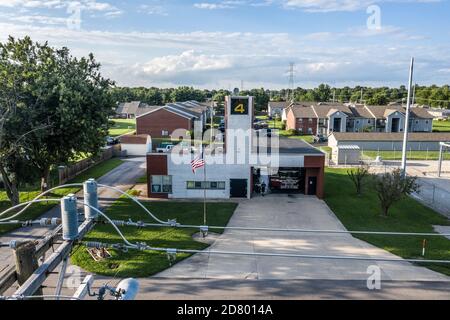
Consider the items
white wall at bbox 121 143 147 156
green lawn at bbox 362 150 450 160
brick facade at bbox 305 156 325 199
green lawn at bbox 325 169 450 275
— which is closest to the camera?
green lawn at bbox 325 169 450 275

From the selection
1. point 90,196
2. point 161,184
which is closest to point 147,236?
point 161,184

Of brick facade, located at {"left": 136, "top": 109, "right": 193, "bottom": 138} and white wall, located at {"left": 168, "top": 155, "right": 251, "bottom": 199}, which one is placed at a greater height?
brick facade, located at {"left": 136, "top": 109, "right": 193, "bottom": 138}

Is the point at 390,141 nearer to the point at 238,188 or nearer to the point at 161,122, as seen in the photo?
the point at 238,188

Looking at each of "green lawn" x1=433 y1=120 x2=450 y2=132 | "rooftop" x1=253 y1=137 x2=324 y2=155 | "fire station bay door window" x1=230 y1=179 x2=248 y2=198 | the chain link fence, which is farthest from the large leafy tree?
"green lawn" x1=433 y1=120 x2=450 y2=132

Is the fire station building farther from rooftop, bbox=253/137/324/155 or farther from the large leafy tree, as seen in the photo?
the large leafy tree

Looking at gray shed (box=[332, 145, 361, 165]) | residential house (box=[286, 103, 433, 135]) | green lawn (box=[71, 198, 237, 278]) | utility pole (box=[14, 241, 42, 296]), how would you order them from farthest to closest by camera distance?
residential house (box=[286, 103, 433, 135])
gray shed (box=[332, 145, 361, 165])
green lawn (box=[71, 198, 237, 278])
utility pole (box=[14, 241, 42, 296])

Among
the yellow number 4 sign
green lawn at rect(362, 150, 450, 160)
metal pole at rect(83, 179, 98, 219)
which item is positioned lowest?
green lawn at rect(362, 150, 450, 160)

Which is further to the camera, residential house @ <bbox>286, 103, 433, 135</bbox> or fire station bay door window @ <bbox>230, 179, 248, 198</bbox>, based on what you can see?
residential house @ <bbox>286, 103, 433, 135</bbox>

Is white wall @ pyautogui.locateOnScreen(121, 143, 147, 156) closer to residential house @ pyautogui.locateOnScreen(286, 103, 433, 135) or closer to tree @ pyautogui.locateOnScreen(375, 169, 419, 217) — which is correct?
residential house @ pyautogui.locateOnScreen(286, 103, 433, 135)
